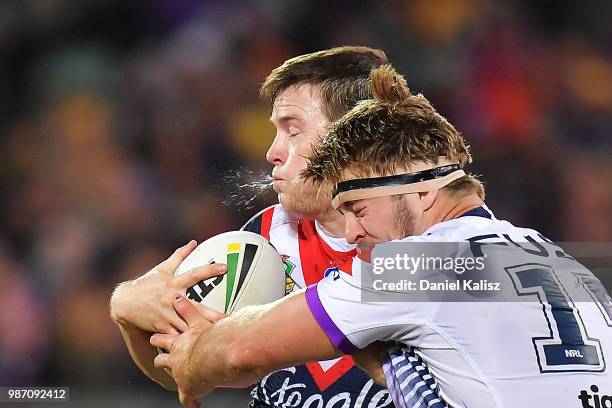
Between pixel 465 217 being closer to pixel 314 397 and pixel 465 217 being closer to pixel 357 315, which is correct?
pixel 357 315

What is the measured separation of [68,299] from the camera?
635cm

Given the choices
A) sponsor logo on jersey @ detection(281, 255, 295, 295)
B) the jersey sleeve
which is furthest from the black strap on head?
sponsor logo on jersey @ detection(281, 255, 295, 295)

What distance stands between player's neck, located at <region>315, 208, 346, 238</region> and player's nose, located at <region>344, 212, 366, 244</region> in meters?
→ 0.93

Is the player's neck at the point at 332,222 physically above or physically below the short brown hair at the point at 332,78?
below

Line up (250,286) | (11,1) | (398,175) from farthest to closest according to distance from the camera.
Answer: (11,1) < (250,286) < (398,175)

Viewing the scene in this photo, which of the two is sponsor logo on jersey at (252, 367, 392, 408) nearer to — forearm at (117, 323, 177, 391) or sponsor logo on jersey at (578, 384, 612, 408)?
forearm at (117, 323, 177, 391)

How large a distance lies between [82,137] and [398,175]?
4.77m

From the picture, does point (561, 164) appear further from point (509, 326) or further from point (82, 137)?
point (509, 326)

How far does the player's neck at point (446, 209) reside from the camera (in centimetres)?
269

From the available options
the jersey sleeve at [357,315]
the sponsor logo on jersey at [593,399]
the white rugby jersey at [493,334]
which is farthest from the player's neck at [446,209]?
the sponsor logo on jersey at [593,399]

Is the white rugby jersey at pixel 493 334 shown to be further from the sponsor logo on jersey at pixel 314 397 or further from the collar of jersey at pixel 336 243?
the collar of jersey at pixel 336 243

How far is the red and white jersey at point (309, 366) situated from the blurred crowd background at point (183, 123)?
74.4 inches

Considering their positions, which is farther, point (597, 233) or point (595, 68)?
point (595, 68)

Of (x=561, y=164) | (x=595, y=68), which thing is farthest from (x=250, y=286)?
(x=595, y=68)
